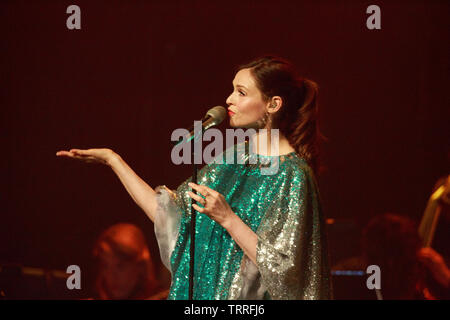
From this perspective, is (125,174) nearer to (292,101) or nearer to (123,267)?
(292,101)

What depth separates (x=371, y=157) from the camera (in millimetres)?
3922

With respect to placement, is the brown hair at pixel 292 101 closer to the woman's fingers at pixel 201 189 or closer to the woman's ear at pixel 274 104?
the woman's ear at pixel 274 104

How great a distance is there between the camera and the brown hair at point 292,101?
6.62 feet

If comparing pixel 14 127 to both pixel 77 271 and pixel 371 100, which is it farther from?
pixel 371 100

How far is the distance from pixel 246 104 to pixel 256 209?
1.14ft

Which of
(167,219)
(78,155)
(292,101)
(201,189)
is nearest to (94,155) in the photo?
(78,155)

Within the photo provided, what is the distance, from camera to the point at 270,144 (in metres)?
2.02

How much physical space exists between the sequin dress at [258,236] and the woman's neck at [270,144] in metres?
0.03

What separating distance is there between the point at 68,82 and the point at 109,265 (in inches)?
49.2

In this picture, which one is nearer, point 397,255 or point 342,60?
point 397,255

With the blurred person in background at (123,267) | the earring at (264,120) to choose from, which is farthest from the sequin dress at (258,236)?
the blurred person in background at (123,267)

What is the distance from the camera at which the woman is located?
177cm
